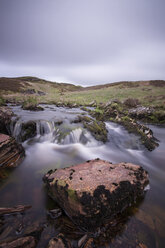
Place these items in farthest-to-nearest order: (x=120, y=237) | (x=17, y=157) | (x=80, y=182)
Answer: (x=17, y=157) < (x=80, y=182) < (x=120, y=237)

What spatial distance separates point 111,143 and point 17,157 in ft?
19.0

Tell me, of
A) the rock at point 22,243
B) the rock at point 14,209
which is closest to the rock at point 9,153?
the rock at point 14,209

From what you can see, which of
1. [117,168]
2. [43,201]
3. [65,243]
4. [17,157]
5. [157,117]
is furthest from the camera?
[157,117]

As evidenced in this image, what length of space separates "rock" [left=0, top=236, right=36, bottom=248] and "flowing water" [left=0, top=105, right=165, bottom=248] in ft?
1.95

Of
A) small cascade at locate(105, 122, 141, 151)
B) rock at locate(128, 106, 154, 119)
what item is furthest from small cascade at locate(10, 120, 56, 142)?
rock at locate(128, 106, 154, 119)

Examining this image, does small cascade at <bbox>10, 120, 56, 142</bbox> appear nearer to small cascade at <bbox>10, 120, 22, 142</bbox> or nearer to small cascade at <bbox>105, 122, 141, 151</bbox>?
small cascade at <bbox>10, 120, 22, 142</bbox>

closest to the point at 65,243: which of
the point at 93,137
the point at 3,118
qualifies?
the point at 93,137

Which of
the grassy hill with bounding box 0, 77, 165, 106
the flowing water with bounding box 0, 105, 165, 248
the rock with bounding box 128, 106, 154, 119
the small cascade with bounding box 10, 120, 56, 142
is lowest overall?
the flowing water with bounding box 0, 105, 165, 248

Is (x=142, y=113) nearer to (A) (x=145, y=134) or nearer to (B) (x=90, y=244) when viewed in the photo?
(A) (x=145, y=134)

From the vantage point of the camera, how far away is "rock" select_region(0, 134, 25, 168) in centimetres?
484

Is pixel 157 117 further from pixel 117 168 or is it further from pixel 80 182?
pixel 80 182

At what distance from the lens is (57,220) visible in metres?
3.05

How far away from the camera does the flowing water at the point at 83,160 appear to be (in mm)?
2910

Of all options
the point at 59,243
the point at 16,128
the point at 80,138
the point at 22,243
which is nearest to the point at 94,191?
the point at 59,243
